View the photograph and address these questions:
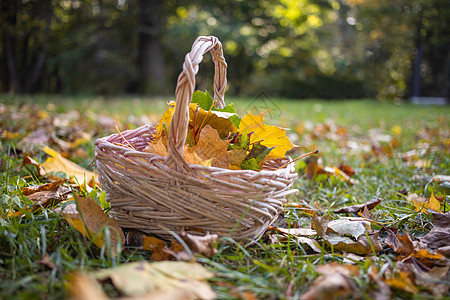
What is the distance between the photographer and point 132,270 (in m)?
0.75

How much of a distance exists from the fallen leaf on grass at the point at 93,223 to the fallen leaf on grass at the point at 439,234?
975mm

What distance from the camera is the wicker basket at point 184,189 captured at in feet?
3.22

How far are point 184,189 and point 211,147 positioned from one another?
22 cm

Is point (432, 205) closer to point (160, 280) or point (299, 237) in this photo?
point (299, 237)

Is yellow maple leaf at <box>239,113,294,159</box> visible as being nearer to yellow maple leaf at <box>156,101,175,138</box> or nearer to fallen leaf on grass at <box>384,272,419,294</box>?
yellow maple leaf at <box>156,101,175,138</box>

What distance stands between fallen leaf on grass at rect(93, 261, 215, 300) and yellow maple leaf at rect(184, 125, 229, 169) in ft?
1.36

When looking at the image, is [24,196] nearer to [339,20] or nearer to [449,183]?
[449,183]

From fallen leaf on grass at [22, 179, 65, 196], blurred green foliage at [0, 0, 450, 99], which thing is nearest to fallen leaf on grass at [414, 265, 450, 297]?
fallen leaf on grass at [22, 179, 65, 196]

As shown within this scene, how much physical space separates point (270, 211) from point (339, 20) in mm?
18081

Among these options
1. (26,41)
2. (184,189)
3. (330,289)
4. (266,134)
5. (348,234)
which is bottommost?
(348,234)

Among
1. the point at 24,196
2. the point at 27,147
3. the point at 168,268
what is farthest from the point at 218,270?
the point at 27,147

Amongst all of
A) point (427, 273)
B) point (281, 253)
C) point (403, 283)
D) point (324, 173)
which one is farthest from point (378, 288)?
point (324, 173)

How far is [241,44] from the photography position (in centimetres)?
1240

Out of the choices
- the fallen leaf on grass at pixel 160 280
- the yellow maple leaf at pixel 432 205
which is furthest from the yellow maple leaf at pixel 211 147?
the yellow maple leaf at pixel 432 205
